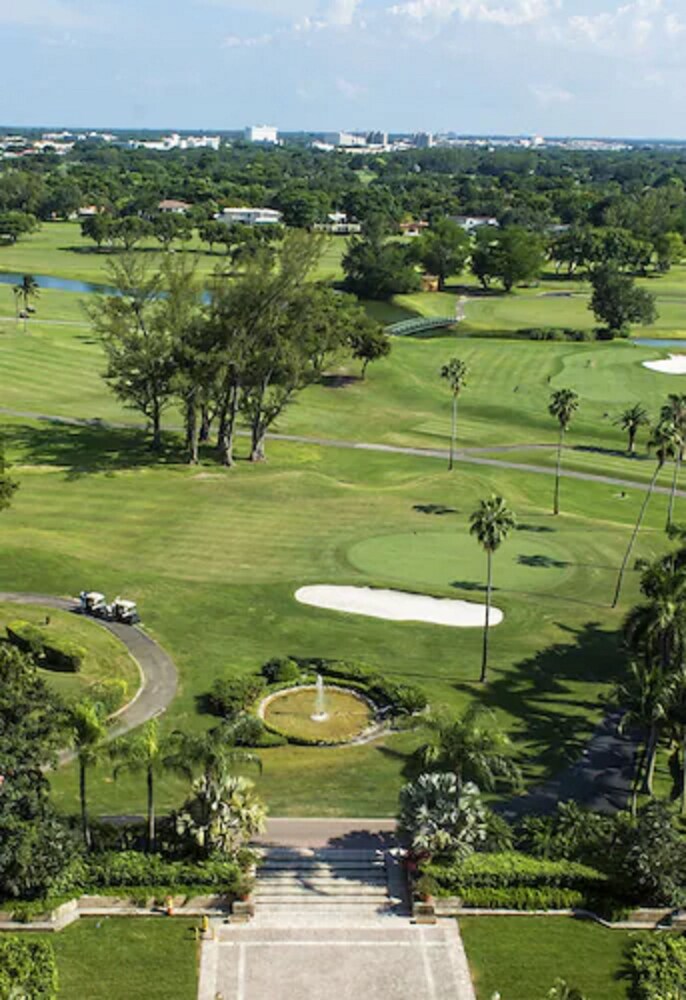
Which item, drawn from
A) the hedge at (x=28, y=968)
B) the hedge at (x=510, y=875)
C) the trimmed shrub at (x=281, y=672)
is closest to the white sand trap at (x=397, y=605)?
the trimmed shrub at (x=281, y=672)

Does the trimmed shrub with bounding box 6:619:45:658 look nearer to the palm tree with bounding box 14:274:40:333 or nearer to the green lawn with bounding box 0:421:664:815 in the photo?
the green lawn with bounding box 0:421:664:815

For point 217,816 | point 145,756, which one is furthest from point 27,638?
point 217,816

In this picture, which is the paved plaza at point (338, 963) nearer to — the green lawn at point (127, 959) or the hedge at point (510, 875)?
the green lawn at point (127, 959)

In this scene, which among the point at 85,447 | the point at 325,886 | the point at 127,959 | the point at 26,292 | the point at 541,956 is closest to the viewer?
the point at 127,959

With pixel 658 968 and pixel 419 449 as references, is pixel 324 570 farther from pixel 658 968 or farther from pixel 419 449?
pixel 419 449

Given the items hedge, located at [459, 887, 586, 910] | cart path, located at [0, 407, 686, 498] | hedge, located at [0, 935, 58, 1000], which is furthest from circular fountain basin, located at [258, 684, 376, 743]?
cart path, located at [0, 407, 686, 498]
